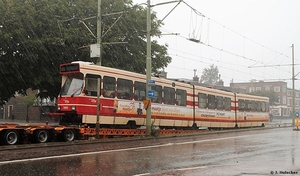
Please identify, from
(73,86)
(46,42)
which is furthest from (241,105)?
(73,86)

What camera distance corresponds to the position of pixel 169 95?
76.3ft

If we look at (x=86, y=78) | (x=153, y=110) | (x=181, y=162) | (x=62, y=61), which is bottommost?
(x=181, y=162)

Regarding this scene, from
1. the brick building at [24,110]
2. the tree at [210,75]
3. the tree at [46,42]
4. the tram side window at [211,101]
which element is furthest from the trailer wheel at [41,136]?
the tree at [210,75]

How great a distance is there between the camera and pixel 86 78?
1714 cm

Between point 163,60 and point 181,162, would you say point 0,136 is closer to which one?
point 181,162

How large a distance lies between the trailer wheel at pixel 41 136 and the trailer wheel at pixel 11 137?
867 millimetres

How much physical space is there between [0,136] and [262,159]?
32.1 ft

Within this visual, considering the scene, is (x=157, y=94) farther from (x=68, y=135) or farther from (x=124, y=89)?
(x=68, y=135)

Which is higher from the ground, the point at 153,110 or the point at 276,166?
the point at 153,110

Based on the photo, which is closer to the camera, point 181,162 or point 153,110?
point 181,162

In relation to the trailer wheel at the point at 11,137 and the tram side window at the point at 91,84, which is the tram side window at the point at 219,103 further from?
the trailer wheel at the point at 11,137

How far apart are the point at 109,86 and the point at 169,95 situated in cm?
603

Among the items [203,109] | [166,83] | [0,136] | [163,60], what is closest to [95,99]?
[0,136]

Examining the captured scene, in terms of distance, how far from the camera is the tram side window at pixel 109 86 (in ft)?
59.2
